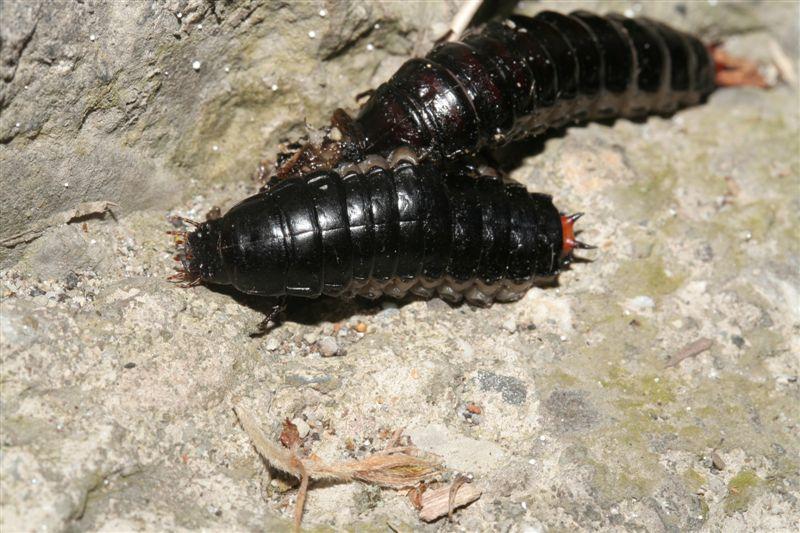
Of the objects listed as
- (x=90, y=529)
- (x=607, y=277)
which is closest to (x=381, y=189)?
(x=607, y=277)

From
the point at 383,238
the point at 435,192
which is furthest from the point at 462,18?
the point at 383,238

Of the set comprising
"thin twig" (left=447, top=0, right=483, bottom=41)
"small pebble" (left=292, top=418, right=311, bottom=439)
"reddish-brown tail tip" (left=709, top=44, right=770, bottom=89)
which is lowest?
"small pebble" (left=292, top=418, right=311, bottom=439)

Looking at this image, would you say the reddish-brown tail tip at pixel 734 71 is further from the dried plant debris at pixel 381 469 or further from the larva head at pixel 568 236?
the dried plant debris at pixel 381 469

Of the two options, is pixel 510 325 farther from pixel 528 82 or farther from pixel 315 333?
pixel 528 82

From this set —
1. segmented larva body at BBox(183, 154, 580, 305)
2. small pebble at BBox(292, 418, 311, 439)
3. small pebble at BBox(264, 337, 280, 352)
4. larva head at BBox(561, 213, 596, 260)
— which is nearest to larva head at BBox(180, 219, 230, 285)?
segmented larva body at BBox(183, 154, 580, 305)

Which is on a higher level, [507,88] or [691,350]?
[507,88]

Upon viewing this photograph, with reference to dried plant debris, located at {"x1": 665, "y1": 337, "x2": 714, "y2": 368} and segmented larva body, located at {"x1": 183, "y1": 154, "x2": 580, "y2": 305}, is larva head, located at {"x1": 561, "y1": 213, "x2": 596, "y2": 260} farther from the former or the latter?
dried plant debris, located at {"x1": 665, "y1": 337, "x2": 714, "y2": 368}
